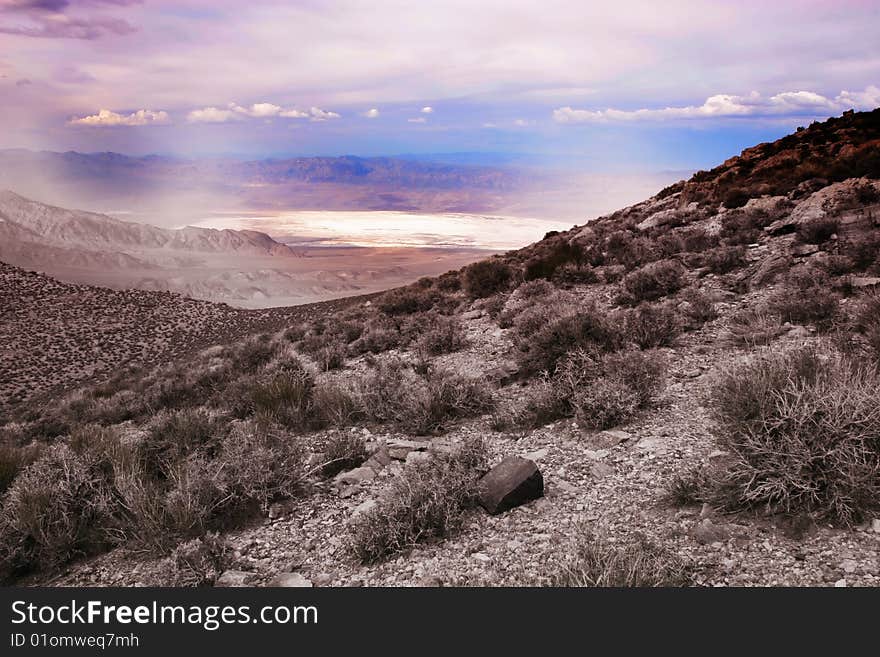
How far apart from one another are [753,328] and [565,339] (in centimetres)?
298

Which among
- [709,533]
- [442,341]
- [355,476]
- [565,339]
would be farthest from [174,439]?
[709,533]

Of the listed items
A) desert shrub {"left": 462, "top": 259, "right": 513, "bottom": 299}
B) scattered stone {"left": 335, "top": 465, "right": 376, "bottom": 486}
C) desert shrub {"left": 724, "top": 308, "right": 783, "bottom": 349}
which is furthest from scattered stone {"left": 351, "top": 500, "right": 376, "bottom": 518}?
desert shrub {"left": 462, "top": 259, "right": 513, "bottom": 299}

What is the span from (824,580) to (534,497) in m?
2.29

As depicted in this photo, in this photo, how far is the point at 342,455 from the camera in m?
6.47

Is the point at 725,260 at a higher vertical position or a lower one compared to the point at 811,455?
higher

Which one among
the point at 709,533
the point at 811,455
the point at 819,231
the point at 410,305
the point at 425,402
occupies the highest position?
the point at 819,231

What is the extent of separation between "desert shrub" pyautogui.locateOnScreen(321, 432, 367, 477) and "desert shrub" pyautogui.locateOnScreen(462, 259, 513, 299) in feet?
37.1

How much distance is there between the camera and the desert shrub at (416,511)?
4.51 m

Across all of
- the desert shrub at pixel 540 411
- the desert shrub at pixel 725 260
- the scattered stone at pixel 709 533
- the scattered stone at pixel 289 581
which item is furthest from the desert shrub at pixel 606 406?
the desert shrub at pixel 725 260

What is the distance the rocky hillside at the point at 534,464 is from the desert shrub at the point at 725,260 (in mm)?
1076

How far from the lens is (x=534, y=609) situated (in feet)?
10.7

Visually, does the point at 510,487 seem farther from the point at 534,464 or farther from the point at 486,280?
the point at 486,280

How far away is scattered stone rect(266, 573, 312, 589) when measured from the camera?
4.29 meters

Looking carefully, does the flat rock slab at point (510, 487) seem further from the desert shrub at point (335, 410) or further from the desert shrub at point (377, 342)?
the desert shrub at point (377, 342)
